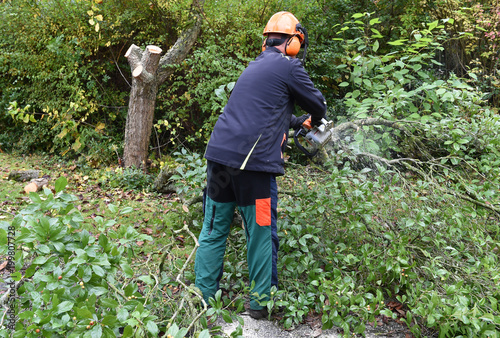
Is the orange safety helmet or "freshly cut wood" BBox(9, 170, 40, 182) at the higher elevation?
the orange safety helmet

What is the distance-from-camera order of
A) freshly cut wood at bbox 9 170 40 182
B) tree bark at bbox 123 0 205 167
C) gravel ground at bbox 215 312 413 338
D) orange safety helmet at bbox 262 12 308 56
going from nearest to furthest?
gravel ground at bbox 215 312 413 338, orange safety helmet at bbox 262 12 308 56, freshly cut wood at bbox 9 170 40 182, tree bark at bbox 123 0 205 167

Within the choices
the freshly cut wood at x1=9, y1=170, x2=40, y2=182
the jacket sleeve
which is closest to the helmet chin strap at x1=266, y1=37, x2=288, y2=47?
the jacket sleeve

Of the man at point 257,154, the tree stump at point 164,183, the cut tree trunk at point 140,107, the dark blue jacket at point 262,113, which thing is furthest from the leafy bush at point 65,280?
the cut tree trunk at point 140,107

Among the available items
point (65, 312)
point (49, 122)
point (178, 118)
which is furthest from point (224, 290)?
point (49, 122)

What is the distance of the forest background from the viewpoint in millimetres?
1965

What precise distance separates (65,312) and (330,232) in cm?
213

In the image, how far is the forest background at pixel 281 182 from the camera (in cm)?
196

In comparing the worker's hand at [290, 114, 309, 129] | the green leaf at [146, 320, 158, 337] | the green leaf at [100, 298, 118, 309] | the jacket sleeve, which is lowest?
the green leaf at [146, 320, 158, 337]

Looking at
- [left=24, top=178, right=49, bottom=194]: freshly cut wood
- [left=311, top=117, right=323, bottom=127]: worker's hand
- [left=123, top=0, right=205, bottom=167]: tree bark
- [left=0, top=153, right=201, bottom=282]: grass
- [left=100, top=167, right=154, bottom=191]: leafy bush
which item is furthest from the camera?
[left=123, top=0, right=205, bottom=167]: tree bark

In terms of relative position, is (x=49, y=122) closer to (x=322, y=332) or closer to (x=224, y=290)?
(x=224, y=290)

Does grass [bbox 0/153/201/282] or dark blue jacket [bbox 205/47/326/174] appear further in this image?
grass [bbox 0/153/201/282]

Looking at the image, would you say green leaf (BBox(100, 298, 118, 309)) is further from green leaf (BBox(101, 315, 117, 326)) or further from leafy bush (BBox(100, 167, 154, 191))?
leafy bush (BBox(100, 167, 154, 191))

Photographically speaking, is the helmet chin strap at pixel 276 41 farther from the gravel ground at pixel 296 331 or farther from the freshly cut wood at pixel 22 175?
the freshly cut wood at pixel 22 175

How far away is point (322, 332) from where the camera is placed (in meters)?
2.59
